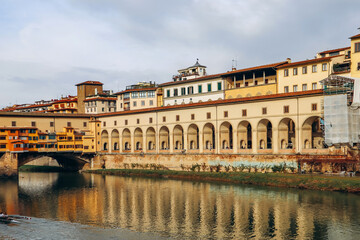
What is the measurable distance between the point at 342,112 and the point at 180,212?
24.4 m

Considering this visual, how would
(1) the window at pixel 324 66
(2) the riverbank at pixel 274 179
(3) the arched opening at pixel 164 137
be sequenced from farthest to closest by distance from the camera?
1. (3) the arched opening at pixel 164 137
2. (1) the window at pixel 324 66
3. (2) the riverbank at pixel 274 179

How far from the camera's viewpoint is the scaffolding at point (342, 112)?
50.3 meters

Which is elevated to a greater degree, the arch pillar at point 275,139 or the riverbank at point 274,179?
the arch pillar at point 275,139

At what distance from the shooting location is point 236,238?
29797 mm

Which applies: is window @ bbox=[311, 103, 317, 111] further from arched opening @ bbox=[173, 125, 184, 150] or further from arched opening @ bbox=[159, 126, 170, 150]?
A: arched opening @ bbox=[159, 126, 170, 150]

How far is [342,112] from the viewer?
50562mm

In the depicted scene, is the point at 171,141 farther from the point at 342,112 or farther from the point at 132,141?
the point at 342,112

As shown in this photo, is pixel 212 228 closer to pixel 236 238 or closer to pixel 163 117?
pixel 236 238

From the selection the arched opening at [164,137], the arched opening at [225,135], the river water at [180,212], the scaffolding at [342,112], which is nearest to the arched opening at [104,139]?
the arched opening at [164,137]

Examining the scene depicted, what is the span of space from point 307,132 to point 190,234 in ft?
100.0

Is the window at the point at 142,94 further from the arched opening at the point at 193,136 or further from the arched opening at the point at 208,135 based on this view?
the arched opening at the point at 208,135

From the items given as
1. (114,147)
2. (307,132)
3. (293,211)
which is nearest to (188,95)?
(114,147)

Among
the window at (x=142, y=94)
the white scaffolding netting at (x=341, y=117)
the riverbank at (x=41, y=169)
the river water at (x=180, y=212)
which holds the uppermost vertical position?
the window at (x=142, y=94)

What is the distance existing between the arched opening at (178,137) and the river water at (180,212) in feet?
53.7
